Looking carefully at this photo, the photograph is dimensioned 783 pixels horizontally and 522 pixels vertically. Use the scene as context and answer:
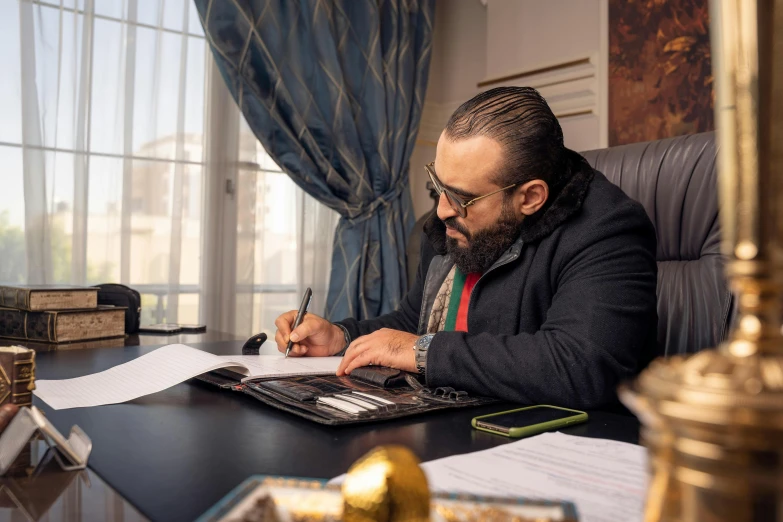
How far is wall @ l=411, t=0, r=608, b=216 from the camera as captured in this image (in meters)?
3.24

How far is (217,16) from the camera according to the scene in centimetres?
299

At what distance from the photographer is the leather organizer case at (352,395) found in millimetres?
910

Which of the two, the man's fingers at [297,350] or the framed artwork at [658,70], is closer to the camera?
the man's fingers at [297,350]

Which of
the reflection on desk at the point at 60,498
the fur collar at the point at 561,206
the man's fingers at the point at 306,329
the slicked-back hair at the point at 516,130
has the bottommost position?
the reflection on desk at the point at 60,498

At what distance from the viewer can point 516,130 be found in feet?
5.08

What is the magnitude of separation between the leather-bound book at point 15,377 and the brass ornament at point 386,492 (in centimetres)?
55

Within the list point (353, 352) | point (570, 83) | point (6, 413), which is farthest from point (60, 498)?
point (570, 83)

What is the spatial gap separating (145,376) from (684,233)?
4.06 ft

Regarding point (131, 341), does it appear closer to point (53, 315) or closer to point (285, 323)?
point (53, 315)

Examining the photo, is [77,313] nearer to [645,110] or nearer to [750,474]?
[750,474]

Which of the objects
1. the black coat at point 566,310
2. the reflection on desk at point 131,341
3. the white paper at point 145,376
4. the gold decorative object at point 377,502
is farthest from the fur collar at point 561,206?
the gold decorative object at point 377,502

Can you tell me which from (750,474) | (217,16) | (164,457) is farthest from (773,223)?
(217,16)

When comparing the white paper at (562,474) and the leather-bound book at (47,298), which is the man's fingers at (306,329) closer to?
the leather-bound book at (47,298)

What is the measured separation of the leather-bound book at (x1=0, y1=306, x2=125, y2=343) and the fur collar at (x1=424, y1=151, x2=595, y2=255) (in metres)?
1.14
